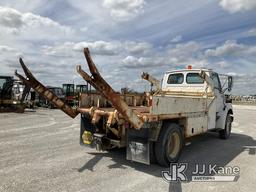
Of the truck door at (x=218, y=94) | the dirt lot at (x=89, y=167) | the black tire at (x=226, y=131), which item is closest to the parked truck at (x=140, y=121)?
the dirt lot at (x=89, y=167)

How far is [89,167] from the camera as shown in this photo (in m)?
5.71

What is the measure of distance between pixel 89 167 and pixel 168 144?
5.92 ft

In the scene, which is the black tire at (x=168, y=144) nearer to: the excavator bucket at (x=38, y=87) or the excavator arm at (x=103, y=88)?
the excavator arm at (x=103, y=88)

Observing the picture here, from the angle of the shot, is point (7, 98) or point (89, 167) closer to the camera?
point (89, 167)

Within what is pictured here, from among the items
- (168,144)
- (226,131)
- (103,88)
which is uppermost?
(103,88)

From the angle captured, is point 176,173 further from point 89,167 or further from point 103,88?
point 103,88

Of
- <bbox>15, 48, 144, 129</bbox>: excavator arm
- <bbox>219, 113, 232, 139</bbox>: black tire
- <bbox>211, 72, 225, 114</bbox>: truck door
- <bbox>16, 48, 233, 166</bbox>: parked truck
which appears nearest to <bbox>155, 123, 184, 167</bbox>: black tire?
<bbox>16, 48, 233, 166</bbox>: parked truck

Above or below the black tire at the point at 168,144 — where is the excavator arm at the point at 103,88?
above

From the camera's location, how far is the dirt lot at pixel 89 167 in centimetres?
466

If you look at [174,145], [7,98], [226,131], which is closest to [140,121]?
[174,145]

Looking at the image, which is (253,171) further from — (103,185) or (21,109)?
(21,109)

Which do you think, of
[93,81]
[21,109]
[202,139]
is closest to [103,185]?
[93,81]

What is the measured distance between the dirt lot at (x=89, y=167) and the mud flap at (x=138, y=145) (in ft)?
1.01

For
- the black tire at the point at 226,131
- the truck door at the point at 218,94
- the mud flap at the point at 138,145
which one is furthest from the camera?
the black tire at the point at 226,131
